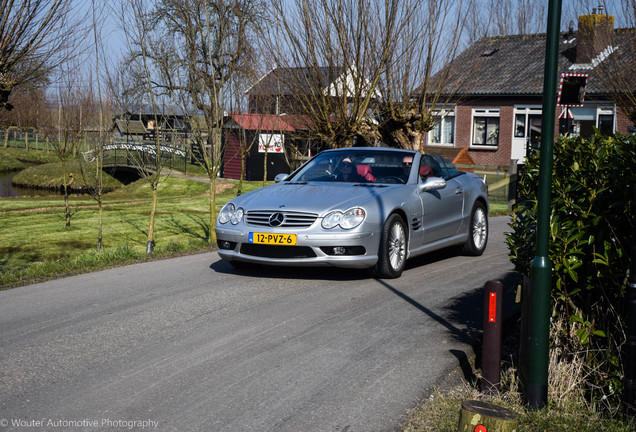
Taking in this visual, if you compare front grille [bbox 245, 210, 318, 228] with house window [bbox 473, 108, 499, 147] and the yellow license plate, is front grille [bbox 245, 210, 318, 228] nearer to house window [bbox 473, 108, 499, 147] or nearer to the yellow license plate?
the yellow license plate

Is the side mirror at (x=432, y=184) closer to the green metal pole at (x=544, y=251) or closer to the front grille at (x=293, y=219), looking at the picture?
the front grille at (x=293, y=219)

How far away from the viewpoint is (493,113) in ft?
121

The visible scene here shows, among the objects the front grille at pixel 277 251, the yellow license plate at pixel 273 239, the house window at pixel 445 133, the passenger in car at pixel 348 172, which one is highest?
the house window at pixel 445 133

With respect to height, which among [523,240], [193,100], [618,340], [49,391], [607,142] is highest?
[193,100]

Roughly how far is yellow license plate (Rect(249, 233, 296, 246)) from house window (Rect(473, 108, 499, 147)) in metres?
30.9

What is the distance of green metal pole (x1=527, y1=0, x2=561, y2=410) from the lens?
14.0 feet

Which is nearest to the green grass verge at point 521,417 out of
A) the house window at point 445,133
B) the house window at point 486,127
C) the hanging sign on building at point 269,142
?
the hanging sign on building at point 269,142

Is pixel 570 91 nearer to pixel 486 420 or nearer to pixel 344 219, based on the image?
pixel 344 219

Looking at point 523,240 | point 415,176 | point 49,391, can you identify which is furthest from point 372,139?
point 49,391

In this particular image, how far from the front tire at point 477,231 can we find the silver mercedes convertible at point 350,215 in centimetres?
36

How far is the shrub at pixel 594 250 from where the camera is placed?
4652mm

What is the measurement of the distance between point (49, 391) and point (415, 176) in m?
6.01

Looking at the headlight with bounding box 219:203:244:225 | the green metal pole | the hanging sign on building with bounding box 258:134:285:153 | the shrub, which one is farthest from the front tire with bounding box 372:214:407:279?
the hanging sign on building with bounding box 258:134:285:153

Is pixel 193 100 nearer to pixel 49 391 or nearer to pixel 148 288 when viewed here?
pixel 148 288
